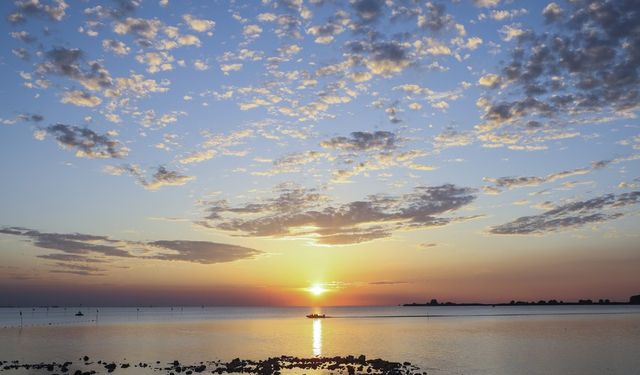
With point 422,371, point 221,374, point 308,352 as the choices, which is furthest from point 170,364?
point 422,371

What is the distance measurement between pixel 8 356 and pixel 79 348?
13009 mm

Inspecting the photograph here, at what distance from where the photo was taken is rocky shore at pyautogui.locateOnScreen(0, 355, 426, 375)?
55.8 meters

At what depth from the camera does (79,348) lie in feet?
276

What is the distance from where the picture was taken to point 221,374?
54.7m

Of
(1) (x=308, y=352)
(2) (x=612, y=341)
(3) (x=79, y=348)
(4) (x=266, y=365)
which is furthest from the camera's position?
(2) (x=612, y=341)

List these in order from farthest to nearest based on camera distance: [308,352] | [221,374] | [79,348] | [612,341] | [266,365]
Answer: [612,341] < [79,348] < [308,352] < [266,365] < [221,374]

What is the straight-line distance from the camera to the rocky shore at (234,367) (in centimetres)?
5575

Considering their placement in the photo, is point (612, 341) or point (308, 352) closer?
point (308, 352)

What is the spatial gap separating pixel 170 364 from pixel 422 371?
29258mm

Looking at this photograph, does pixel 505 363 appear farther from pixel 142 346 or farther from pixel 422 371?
pixel 142 346

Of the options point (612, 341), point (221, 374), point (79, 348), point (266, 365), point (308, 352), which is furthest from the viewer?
point (612, 341)

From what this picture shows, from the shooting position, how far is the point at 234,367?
2322 inches

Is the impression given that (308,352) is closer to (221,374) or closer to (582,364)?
(221,374)

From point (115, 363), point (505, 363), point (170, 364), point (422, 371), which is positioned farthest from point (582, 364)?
point (115, 363)
